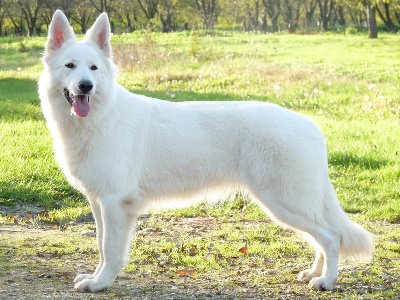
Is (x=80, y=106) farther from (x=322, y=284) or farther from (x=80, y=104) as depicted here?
(x=322, y=284)

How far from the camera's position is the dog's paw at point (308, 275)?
526 cm

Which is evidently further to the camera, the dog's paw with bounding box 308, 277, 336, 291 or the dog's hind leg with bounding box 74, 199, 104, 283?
the dog's hind leg with bounding box 74, 199, 104, 283

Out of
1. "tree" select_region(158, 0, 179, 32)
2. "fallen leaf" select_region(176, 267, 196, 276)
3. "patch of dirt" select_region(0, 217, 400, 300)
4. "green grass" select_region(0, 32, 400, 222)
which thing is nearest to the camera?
"patch of dirt" select_region(0, 217, 400, 300)

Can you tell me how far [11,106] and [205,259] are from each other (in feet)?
33.4

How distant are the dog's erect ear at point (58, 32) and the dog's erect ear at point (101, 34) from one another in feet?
0.50

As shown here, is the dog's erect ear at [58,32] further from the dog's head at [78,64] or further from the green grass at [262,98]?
the green grass at [262,98]

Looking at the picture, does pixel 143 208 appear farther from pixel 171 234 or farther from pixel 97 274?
pixel 171 234

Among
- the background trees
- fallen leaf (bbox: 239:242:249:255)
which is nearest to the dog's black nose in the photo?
fallen leaf (bbox: 239:242:249:255)

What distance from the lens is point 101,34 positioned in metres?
5.30

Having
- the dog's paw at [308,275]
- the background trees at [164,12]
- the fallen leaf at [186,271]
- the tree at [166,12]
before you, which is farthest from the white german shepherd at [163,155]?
the tree at [166,12]

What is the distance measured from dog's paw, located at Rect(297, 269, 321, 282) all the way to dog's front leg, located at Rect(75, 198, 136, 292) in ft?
4.68

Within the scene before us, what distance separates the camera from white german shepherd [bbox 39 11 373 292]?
5074 millimetres

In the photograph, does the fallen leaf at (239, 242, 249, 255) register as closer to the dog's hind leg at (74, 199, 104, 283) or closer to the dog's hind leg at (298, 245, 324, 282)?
the dog's hind leg at (298, 245, 324, 282)

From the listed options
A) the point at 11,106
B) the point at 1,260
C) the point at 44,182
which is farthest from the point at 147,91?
the point at 1,260
